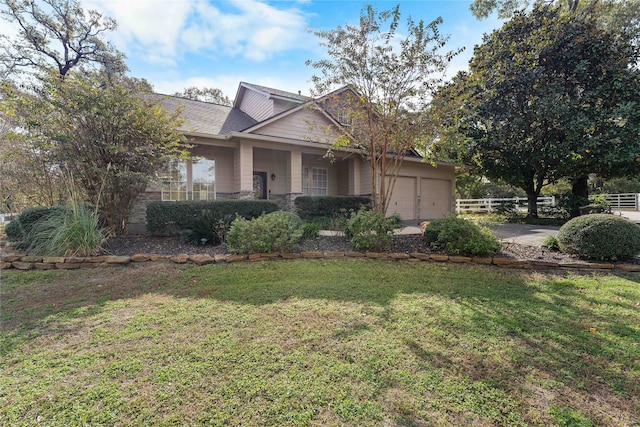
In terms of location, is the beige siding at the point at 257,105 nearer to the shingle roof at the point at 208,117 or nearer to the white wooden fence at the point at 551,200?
the shingle roof at the point at 208,117

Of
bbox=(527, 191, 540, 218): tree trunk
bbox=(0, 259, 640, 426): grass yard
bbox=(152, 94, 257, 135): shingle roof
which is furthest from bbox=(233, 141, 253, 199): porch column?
bbox=(527, 191, 540, 218): tree trunk

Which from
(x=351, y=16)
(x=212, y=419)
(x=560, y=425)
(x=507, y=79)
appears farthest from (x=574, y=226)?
(x=507, y=79)

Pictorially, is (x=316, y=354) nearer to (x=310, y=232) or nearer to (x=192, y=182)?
(x=310, y=232)

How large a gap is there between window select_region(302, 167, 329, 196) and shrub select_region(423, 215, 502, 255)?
7837 millimetres

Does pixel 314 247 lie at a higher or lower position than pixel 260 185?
lower

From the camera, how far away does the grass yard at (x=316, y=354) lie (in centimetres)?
170

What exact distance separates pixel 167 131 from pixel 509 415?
25.1 feet

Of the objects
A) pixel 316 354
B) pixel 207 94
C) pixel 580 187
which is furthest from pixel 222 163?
pixel 207 94

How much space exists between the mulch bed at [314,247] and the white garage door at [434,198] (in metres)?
7.46

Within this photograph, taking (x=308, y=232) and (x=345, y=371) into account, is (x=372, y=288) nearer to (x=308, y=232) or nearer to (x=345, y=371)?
(x=345, y=371)

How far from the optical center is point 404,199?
13.3 metres

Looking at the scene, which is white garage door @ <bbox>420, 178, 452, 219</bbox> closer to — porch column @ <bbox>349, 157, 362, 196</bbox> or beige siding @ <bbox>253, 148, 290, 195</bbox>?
porch column @ <bbox>349, 157, 362, 196</bbox>

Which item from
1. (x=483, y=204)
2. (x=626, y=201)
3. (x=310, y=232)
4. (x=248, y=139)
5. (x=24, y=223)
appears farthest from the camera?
(x=626, y=201)

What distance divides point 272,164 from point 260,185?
1.08 m
